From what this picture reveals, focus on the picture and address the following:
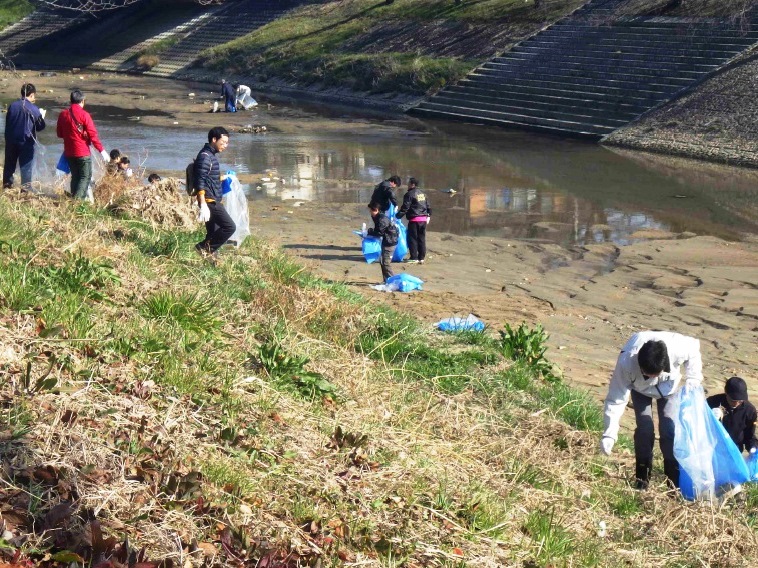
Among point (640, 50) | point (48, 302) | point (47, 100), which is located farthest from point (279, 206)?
point (47, 100)

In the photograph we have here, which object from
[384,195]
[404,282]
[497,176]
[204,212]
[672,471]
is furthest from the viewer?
[497,176]

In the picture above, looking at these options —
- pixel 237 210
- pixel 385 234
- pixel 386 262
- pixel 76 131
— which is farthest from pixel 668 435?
pixel 76 131

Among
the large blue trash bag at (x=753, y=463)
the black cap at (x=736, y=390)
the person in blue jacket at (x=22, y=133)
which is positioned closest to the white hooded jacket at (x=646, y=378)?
the black cap at (x=736, y=390)

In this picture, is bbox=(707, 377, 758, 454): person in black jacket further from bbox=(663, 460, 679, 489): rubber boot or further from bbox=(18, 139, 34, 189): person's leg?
bbox=(18, 139, 34, 189): person's leg

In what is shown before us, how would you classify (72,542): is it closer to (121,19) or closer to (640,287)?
(640,287)

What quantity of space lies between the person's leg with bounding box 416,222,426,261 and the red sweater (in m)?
4.78

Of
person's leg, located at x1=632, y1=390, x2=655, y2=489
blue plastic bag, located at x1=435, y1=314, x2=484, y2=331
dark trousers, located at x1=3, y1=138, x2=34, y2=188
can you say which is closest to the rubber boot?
person's leg, located at x1=632, y1=390, x2=655, y2=489

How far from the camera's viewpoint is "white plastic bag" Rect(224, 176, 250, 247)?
1110 centimetres

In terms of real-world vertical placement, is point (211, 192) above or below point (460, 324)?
above

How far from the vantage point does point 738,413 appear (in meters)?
7.19

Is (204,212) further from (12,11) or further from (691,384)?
(12,11)

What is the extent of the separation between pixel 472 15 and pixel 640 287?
94.8ft

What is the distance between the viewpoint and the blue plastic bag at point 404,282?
41.2 feet

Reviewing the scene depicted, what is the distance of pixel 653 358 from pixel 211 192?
522 cm
